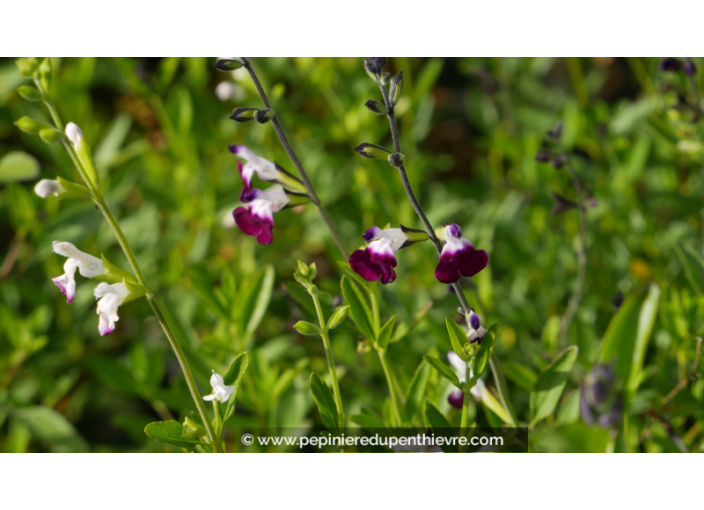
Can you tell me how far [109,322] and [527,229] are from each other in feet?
3.94

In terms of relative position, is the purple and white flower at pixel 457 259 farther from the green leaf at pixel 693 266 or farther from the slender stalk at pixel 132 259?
the green leaf at pixel 693 266

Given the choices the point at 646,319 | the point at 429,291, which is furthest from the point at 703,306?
the point at 429,291

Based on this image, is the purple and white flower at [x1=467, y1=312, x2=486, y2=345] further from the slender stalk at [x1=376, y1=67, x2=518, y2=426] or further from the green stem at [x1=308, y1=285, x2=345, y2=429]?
the green stem at [x1=308, y1=285, x2=345, y2=429]

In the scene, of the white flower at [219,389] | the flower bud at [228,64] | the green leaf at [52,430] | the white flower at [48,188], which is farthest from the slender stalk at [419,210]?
the green leaf at [52,430]

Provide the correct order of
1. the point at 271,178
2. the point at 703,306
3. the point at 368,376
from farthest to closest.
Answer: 1. the point at 368,376
2. the point at 703,306
3. the point at 271,178

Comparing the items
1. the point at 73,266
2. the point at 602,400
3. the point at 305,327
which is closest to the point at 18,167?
the point at 73,266

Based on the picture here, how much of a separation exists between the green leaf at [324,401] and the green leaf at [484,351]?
23 centimetres

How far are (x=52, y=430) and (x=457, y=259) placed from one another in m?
1.12

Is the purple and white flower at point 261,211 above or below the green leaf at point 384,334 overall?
above

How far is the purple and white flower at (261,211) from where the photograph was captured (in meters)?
0.81

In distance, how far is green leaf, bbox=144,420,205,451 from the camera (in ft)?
2.54

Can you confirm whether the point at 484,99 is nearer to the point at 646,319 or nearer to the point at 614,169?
the point at 614,169

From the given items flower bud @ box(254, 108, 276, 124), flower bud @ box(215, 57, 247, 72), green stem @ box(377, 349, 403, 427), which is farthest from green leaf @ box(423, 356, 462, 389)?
flower bud @ box(215, 57, 247, 72)

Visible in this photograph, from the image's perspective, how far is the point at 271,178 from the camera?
33.4 inches
